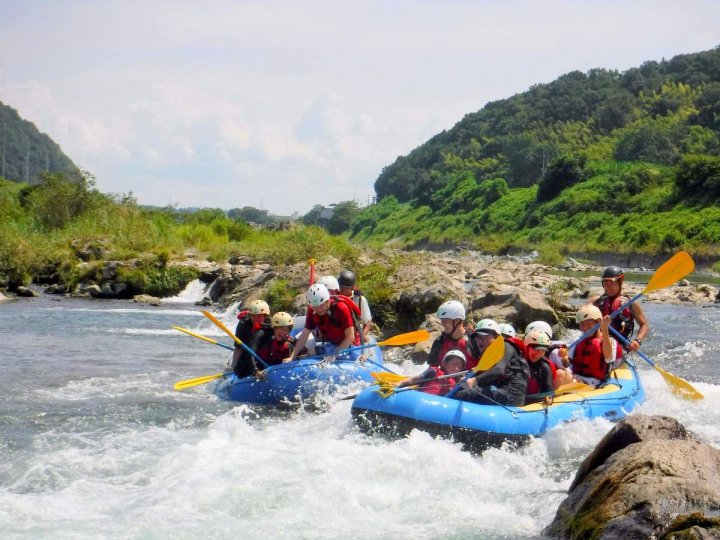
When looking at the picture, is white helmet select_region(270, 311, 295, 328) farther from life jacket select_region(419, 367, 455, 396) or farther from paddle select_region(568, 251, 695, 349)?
paddle select_region(568, 251, 695, 349)

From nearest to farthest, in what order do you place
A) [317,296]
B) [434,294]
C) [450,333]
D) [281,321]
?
[450,333] → [317,296] → [281,321] → [434,294]

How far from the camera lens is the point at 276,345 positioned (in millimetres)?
9781

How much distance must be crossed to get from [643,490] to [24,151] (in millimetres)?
150309

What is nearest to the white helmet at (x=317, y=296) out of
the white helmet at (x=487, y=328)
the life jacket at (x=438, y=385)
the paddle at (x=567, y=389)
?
the life jacket at (x=438, y=385)

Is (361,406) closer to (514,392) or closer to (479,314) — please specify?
(514,392)

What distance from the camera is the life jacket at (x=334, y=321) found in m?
9.72

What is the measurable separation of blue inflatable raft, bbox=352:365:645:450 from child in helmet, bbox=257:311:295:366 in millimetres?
2174

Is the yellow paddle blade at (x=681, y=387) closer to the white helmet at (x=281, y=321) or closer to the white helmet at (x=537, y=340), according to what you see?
the white helmet at (x=537, y=340)

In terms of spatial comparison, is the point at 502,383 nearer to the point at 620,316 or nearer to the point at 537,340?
the point at 537,340

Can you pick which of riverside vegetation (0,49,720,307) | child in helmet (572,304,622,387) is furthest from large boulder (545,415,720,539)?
riverside vegetation (0,49,720,307)

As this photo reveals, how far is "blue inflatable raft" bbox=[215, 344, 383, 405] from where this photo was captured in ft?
30.0

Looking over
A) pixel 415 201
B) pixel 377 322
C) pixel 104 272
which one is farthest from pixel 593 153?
pixel 377 322

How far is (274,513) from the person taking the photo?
19.1ft

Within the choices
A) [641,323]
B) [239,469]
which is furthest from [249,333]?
[641,323]
